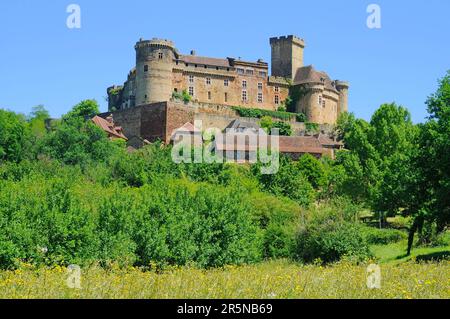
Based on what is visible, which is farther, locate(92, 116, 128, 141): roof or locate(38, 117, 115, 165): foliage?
locate(92, 116, 128, 141): roof

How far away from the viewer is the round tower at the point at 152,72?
277 ft

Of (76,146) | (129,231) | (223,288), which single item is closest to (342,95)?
(76,146)

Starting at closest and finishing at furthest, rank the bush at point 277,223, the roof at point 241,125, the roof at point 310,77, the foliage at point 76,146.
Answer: the bush at point 277,223 < the foliage at point 76,146 < the roof at point 241,125 < the roof at point 310,77

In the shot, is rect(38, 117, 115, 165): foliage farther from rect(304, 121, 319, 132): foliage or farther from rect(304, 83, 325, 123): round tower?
rect(304, 83, 325, 123): round tower

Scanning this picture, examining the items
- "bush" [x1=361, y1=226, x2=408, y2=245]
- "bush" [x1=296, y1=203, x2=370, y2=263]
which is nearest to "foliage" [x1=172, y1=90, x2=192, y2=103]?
"bush" [x1=361, y1=226, x2=408, y2=245]

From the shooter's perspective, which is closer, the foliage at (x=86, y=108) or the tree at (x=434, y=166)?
the tree at (x=434, y=166)

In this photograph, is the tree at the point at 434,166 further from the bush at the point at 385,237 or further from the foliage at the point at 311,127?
the foliage at the point at 311,127

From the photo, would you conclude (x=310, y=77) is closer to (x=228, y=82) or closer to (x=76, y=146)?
(x=228, y=82)

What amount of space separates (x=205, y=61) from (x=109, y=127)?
2196 centimetres

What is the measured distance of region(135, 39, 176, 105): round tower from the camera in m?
84.6

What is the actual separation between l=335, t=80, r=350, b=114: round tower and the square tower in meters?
8.81

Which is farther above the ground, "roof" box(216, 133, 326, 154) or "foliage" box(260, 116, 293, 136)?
"foliage" box(260, 116, 293, 136)

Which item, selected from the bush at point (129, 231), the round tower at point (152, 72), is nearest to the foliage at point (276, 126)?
the round tower at point (152, 72)

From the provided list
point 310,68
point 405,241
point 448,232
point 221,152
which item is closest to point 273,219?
point 405,241
